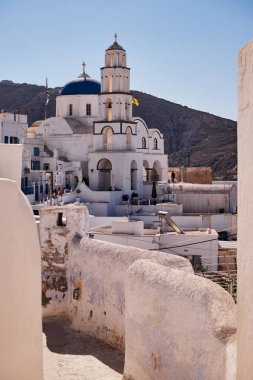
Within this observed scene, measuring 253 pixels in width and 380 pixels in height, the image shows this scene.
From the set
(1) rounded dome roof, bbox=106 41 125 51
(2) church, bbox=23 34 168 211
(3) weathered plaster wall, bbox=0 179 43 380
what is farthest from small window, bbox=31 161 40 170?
(3) weathered plaster wall, bbox=0 179 43 380

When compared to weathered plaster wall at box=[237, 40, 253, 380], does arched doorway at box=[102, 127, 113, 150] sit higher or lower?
higher

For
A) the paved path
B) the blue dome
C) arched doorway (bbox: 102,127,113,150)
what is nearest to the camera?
the paved path

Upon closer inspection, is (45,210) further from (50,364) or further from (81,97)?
(81,97)

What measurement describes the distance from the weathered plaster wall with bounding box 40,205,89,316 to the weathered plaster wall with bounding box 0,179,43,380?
5.18 meters

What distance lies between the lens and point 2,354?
5469mm

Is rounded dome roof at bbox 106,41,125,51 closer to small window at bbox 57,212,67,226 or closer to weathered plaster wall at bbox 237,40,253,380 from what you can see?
small window at bbox 57,212,67,226

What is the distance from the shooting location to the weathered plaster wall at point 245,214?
4402mm

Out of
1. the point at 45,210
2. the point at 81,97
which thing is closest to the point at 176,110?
the point at 81,97

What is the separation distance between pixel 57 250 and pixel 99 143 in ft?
66.6

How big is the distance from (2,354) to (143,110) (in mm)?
65928

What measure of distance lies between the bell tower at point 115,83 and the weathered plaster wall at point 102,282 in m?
19.9

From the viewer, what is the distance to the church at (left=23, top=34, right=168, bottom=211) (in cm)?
2980

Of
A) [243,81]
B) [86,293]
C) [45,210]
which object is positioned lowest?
[86,293]

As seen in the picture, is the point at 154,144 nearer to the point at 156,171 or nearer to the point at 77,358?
the point at 156,171
